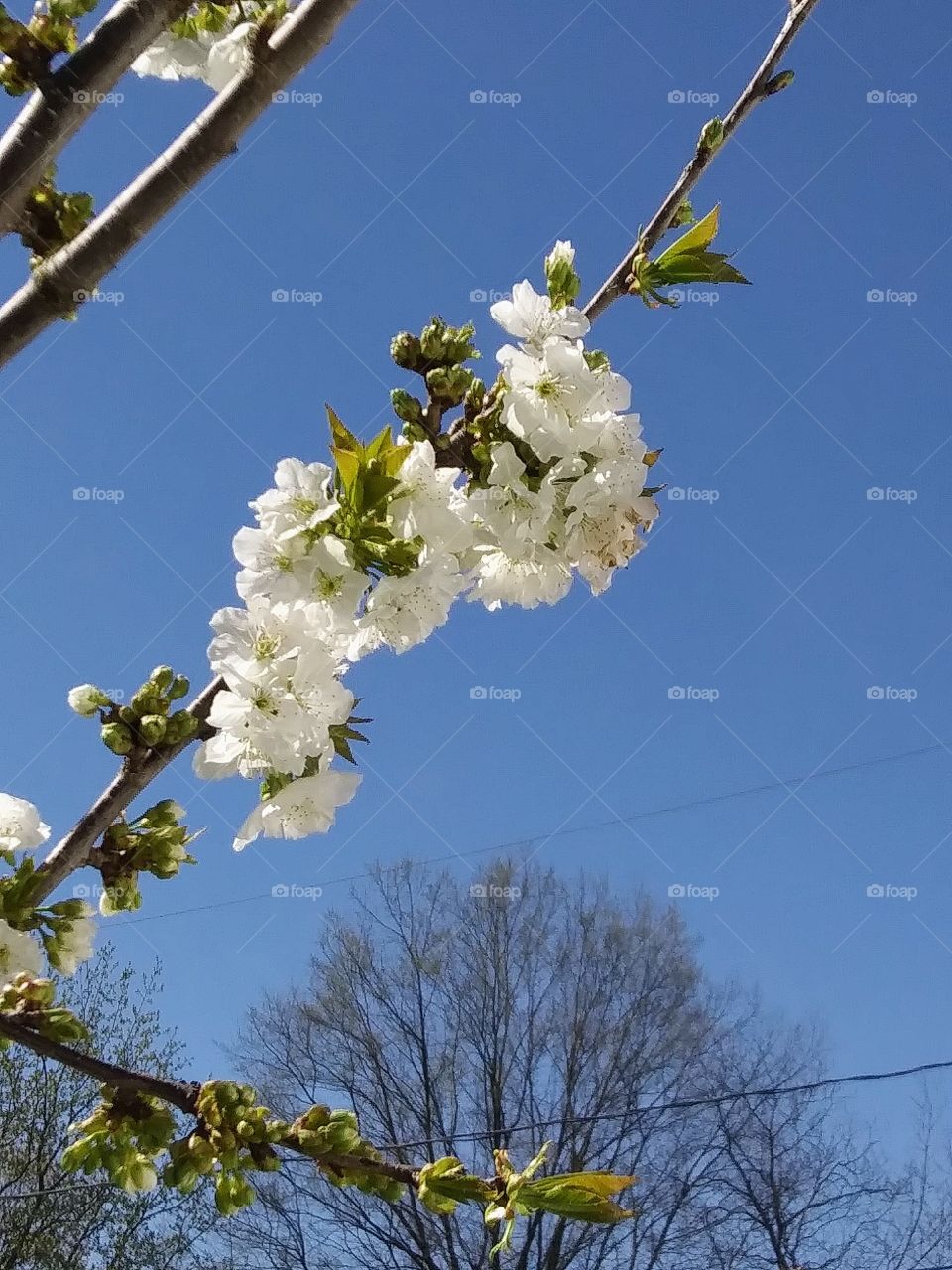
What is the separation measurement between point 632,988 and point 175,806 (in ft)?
23.4

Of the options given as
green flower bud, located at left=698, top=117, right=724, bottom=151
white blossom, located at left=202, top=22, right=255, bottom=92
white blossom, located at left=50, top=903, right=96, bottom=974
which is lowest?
white blossom, located at left=50, top=903, right=96, bottom=974

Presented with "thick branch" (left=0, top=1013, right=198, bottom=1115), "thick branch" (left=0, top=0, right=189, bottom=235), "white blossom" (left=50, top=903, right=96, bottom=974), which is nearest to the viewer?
"thick branch" (left=0, top=0, right=189, bottom=235)

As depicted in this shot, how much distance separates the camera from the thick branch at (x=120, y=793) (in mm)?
540

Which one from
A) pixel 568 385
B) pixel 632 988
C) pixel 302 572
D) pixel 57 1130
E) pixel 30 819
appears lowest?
pixel 57 1130

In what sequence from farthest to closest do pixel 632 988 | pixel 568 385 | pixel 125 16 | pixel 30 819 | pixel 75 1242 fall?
1. pixel 632 988
2. pixel 75 1242
3. pixel 30 819
4. pixel 568 385
5. pixel 125 16

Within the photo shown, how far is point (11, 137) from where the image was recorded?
426 mm

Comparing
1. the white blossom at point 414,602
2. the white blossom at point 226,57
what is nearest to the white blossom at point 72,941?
the white blossom at point 414,602

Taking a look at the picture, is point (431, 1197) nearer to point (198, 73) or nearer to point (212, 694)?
point (212, 694)

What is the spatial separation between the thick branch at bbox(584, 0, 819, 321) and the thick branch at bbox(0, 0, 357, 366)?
208 millimetres

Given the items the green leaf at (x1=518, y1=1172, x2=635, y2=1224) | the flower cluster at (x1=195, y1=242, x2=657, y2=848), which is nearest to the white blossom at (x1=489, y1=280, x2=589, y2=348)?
the flower cluster at (x1=195, y1=242, x2=657, y2=848)

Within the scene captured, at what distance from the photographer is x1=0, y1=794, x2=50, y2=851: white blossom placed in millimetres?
616

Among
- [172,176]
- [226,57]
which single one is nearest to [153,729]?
[172,176]

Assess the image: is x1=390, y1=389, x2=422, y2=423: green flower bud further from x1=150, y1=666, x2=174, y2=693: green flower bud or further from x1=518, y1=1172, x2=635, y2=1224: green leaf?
x1=518, y1=1172, x2=635, y2=1224: green leaf

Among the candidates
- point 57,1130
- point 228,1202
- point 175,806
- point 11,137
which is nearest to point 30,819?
point 175,806
